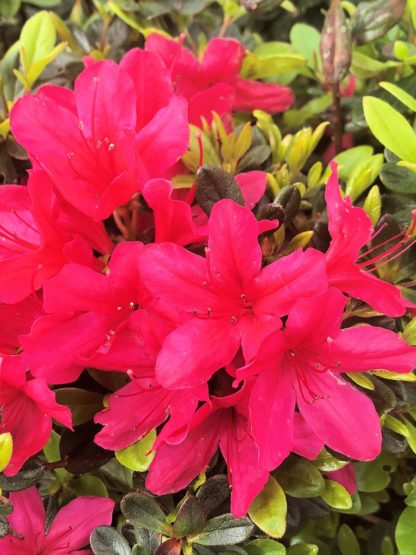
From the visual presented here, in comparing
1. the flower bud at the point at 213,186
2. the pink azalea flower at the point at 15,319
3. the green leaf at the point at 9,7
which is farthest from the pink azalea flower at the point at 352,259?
the green leaf at the point at 9,7

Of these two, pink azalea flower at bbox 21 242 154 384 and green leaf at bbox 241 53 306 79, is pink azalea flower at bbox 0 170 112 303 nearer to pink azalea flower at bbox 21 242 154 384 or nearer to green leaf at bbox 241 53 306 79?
pink azalea flower at bbox 21 242 154 384

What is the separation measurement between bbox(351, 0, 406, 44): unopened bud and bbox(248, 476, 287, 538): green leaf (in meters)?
0.65

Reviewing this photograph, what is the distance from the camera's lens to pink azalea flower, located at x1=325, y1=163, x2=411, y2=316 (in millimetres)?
736

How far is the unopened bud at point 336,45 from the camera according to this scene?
1.02 m

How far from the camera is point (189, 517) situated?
2.62ft

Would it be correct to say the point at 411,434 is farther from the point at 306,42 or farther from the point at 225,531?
the point at 306,42

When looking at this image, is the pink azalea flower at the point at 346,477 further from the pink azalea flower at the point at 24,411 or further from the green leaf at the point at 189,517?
the pink azalea flower at the point at 24,411

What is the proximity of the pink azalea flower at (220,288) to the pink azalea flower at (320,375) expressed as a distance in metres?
0.02

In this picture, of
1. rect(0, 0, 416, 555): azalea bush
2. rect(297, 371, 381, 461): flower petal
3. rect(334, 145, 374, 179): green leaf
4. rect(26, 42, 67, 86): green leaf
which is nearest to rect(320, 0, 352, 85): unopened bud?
rect(0, 0, 416, 555): azalea bush

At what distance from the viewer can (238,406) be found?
795 mm

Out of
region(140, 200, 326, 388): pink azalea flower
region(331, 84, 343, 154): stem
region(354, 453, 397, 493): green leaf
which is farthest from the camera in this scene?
region(331, 84, 343, 154): stem

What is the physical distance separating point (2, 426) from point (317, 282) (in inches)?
15.0

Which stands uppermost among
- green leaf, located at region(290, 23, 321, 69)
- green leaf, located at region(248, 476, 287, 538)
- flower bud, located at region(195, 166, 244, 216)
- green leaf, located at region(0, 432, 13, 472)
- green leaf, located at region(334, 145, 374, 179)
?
flower bud, located at region(195, 166, 244, 216)

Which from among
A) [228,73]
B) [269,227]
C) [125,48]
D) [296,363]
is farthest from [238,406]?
[125,48]
